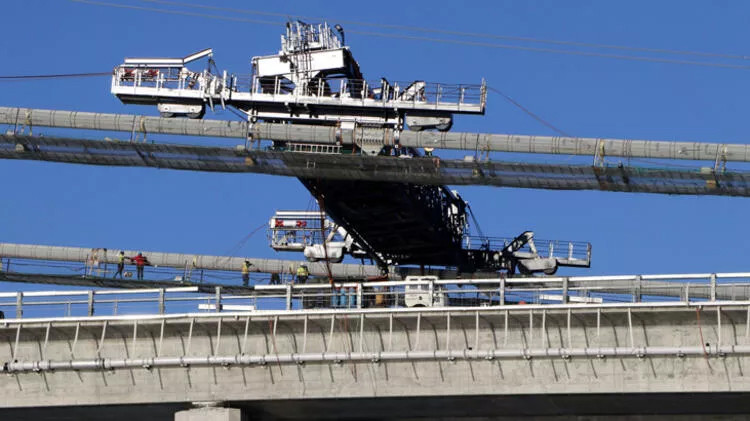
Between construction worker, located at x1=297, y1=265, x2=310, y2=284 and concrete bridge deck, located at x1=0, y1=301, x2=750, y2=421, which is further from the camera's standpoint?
construction worker, located at x1=297, y1=265, x2=310, y2=284

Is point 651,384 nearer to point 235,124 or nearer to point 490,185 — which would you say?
point 490,185

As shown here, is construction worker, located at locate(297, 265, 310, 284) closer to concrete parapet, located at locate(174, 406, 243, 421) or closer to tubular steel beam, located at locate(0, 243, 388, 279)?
tubular steel beam, located at locate(0, 243, 388, 279)

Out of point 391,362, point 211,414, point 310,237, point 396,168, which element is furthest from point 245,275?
point 391,362

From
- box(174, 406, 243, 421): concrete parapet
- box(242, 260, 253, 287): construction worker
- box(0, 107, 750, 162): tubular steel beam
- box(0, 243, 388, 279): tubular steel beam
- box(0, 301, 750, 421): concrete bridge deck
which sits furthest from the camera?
box(0, 243, 388, 279): tubular steel beam

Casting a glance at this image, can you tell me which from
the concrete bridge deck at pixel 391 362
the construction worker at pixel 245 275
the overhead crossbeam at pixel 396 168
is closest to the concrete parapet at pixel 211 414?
the concrete bridge deck at pixel 391 362

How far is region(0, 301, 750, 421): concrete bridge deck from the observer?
133 feet

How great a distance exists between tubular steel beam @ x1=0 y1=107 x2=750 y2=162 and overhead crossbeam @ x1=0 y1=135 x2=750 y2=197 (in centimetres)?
84

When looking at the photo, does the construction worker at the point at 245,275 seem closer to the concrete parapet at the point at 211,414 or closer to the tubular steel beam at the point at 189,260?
the tubular steel beam at the point at 189,260

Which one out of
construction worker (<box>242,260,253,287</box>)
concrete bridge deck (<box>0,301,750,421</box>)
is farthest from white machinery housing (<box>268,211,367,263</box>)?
concrete bridge deck (<box>0,301,750,421</box>)

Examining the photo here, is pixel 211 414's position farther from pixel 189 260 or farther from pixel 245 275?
pixel 189 260

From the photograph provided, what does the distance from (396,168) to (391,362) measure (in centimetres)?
1899

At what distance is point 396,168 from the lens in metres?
59.8

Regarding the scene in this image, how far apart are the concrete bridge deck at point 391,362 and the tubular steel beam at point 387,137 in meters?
17.1

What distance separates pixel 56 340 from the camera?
148 ft
